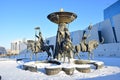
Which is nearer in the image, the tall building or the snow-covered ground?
the snow-covered ground

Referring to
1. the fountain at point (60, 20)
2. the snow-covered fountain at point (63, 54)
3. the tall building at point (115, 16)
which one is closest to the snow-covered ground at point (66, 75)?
the snow-covered fountain at point (63, 54)

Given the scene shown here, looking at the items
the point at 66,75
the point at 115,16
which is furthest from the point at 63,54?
the point at 115,16

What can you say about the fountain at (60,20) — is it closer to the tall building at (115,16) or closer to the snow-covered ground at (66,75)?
the snow-covered ground at (66,75)

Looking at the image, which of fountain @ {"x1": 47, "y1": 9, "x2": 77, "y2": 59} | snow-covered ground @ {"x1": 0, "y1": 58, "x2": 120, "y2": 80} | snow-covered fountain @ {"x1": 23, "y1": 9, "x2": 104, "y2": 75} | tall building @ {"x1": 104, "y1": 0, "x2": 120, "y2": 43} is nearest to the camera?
snow-covered ground @ {"x1": 0, "y1": 58, "x2": 120, "y2": 80}

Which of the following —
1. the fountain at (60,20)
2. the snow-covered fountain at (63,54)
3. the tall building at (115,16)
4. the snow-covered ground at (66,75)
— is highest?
the tall building at (115,16)

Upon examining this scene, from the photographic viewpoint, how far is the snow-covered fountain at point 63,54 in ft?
40.0

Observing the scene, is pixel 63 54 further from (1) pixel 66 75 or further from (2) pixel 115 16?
(2) pixel 115 16

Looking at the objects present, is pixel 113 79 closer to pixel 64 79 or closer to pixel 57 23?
pixel 64 79

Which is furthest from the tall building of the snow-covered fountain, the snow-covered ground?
the snow-covered ground

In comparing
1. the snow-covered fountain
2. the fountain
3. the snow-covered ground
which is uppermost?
the fountain

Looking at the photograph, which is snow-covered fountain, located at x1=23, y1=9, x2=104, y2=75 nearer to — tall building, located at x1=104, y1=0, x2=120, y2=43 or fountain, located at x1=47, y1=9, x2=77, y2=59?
fountain, located at x1=47, y1=9, x2=77, y2=59

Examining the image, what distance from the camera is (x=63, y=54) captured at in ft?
51.6

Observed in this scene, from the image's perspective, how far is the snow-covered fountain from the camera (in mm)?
12188

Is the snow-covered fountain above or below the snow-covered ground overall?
above
